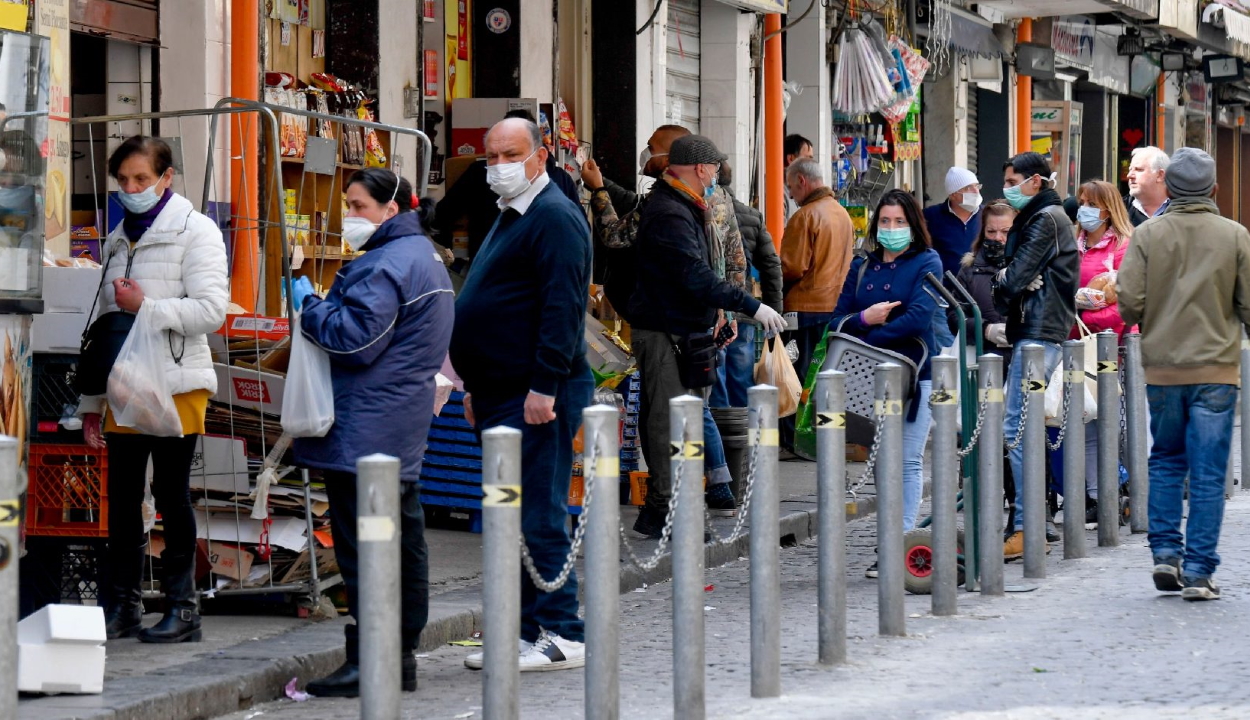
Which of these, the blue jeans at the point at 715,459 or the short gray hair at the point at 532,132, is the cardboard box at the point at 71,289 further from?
the blue jeans at the point at 715,459

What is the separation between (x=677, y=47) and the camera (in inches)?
694

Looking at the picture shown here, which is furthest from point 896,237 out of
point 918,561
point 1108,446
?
point 1108,446

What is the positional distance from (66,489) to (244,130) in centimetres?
361

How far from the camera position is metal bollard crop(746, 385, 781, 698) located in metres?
6.55

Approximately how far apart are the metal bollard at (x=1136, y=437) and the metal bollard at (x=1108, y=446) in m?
0.50

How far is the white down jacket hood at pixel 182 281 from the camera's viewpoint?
7312mm

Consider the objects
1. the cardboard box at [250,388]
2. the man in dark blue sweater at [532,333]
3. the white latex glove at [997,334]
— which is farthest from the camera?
the white latex glove at [997,334]

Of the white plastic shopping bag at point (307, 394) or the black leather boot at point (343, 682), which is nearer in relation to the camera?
the white plastic shopping bag at point (307, 394)

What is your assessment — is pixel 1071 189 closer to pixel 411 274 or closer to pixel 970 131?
pixel 970 131

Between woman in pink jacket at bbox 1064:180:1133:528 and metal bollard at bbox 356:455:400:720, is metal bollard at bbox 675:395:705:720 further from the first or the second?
woman in pink jacket at bbox 1064:180:1133:528

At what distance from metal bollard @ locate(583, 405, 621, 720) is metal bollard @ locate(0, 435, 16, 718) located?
1.77 meters

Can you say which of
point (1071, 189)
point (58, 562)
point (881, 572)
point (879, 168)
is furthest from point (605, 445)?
point (1071, 189)

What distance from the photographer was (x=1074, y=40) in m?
27.8

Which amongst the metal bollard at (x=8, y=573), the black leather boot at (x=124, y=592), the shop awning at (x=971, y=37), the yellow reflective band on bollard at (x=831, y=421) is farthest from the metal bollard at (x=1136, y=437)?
the shop awning at (x=971, y=37)
